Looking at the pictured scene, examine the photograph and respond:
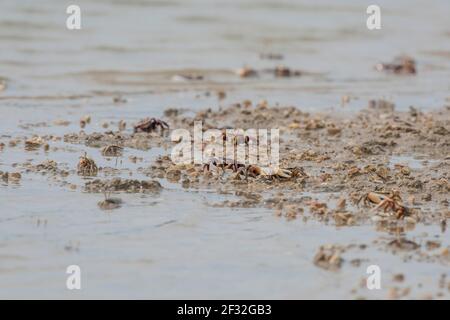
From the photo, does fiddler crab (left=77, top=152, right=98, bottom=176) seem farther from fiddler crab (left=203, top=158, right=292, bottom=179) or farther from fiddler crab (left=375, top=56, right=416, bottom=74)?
fiddler crab (left=375, top=56, right=416, bottom=74)

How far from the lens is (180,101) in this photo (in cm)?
976

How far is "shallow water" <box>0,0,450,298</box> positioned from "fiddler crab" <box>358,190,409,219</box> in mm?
203

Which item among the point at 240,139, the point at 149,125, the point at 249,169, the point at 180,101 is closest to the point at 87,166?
the point at 249,169

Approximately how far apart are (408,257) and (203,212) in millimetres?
1277

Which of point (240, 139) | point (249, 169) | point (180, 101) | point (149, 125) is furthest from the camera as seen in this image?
point (180, 101)

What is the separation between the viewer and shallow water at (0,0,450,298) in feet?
14.9

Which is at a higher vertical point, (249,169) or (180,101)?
(180,101)

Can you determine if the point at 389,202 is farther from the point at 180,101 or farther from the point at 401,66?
the point at 401,66

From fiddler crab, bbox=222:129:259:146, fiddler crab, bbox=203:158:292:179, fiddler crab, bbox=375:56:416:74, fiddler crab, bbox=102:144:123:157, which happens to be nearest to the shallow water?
fiddler crab, bbox=102:144:123:157

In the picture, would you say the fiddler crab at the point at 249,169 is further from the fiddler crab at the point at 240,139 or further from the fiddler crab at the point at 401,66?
the fiddler crab at the point at 401,66

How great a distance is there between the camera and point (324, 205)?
559 centimetres

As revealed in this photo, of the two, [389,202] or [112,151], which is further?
[112,151]

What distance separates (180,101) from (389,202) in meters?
4.56
